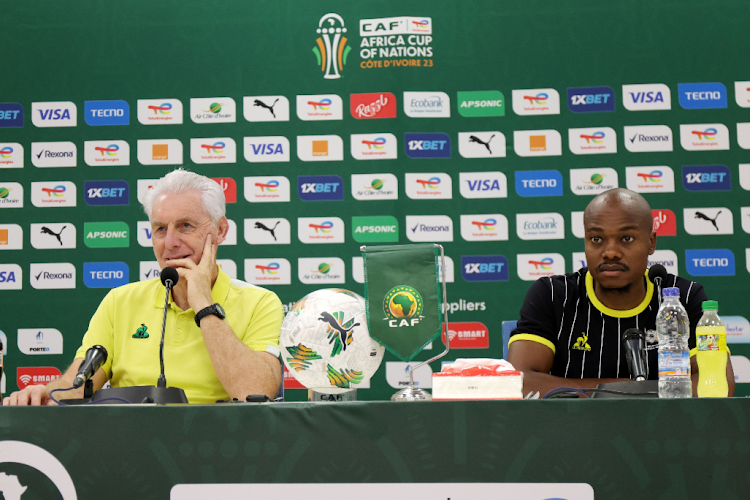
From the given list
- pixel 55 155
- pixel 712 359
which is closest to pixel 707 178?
pixel 712 359

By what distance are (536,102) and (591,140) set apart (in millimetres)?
368

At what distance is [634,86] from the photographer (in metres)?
3.59

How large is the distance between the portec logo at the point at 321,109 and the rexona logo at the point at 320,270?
0.80 metres

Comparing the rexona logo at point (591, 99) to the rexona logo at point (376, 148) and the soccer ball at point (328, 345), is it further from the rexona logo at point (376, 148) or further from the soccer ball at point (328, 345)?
the soccer ball at point (328, 345)

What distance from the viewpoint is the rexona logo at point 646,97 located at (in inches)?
140

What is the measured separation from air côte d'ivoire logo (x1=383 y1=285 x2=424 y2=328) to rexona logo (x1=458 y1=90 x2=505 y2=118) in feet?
7.66

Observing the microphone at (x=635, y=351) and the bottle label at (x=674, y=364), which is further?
the microphone at (x=635, y=351)

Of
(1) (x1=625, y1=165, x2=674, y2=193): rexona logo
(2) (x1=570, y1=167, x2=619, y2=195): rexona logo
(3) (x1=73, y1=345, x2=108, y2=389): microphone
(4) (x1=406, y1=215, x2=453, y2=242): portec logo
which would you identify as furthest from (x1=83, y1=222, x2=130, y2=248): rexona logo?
(1) (x1=625, y1=165, x2=674, y2=193): rexona logo

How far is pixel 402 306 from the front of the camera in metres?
1.47

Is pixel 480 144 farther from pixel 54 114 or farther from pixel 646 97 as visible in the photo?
pixel 54 114

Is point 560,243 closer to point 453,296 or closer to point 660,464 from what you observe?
point 453,296

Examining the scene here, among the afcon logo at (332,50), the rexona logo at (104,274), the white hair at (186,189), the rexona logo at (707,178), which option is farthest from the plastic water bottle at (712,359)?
the rexona logo at (104,274)

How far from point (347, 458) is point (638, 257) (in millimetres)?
1400

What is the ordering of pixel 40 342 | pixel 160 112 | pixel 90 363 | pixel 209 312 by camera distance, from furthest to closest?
pixel 160 112 < pixel 40 342 < pixel 209 312 < pixel 90 363
